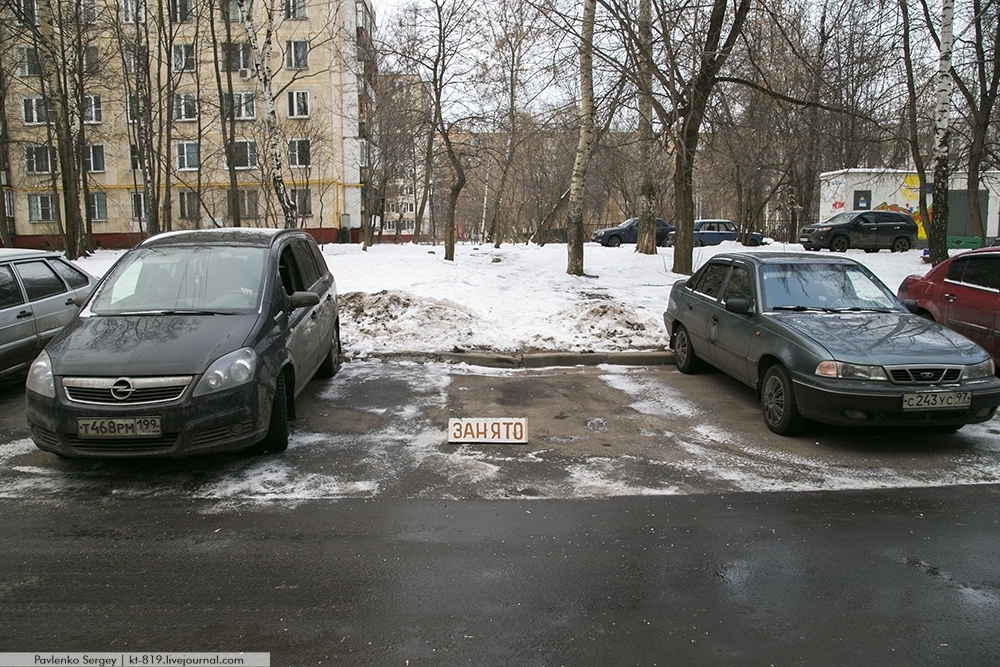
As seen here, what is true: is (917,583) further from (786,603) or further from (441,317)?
(441,317)

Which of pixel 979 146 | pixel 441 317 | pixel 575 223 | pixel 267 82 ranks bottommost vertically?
pixel 441 317

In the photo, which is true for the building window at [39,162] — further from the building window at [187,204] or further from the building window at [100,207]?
the building window at [187,204]

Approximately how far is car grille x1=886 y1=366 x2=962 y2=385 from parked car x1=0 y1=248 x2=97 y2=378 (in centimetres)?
831

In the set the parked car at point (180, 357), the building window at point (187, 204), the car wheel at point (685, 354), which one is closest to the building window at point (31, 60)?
the building window at point (187, 204)

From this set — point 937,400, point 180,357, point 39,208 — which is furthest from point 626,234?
point 39,208

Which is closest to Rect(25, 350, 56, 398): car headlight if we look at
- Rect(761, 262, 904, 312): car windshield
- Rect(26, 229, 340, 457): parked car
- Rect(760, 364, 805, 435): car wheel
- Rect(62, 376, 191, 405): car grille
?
Rect(26, 229, 340, 457): parked car

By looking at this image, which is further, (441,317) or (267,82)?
(267,82)

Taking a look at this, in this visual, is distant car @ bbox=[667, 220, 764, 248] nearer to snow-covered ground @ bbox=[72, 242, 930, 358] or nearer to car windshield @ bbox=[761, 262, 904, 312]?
snow-covered ground @ bbox=[72, 242, 930, 358]

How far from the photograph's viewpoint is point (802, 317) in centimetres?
641

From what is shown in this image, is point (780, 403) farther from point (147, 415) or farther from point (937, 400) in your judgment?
point (147, 415)

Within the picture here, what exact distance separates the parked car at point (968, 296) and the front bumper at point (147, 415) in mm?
7279

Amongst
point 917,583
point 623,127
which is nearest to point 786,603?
point 917,583

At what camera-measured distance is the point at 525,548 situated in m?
3.84

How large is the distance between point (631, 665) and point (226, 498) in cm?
295
